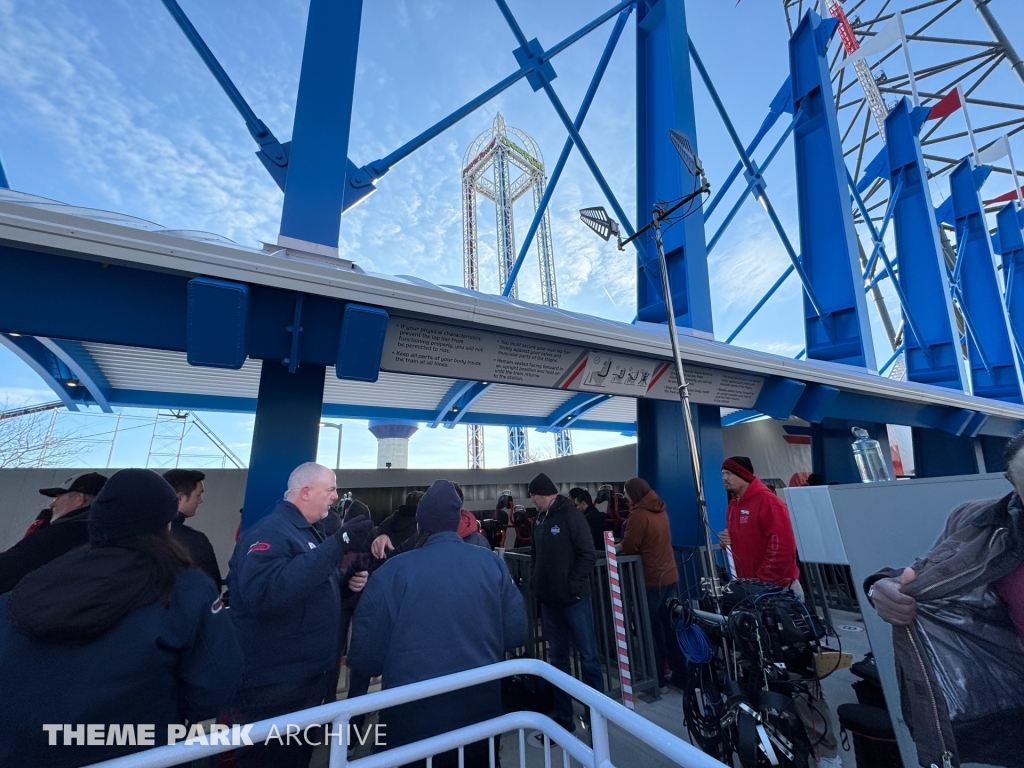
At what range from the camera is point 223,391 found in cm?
560

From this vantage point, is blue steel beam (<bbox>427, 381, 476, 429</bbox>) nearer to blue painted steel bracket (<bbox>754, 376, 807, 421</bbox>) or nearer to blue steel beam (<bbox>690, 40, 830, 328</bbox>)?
blue painted steel bracket (<bbox>754, 376, 807, 421</bbox>)

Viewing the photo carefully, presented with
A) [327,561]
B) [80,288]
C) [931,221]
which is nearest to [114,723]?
[327,561]

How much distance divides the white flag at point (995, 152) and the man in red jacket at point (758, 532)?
16.6m

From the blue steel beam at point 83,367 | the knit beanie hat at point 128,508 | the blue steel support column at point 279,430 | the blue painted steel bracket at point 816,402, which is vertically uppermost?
the blue steel beam at point 83,367

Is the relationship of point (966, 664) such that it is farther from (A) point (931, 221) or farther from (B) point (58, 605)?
(A) point (931, 221)

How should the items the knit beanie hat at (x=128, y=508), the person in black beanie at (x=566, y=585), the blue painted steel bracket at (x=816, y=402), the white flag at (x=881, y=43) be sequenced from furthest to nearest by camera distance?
the white flag at (x=881, y=43)
the blue painted steel bracket at (x=816, y=402)
the person in black beanie at (x=566, y=585)
the knit beanie hat at (x=128, y=508)

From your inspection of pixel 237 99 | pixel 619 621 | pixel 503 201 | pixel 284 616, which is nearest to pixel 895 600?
pixel 284 616

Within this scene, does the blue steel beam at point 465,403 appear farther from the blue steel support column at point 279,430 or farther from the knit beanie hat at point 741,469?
the knit beanie hat at point 741,469

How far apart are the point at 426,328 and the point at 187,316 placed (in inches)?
52.6

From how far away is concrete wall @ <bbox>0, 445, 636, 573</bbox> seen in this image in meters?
6.68

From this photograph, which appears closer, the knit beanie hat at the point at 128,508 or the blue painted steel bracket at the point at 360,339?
the knit beanie hat at the point at 128,508

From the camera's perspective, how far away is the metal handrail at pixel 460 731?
891 millimetres

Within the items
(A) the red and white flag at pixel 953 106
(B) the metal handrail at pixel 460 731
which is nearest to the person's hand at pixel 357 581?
(B) the metal handrail at pixel 460 731

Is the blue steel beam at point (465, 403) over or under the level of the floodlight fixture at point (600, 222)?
under
